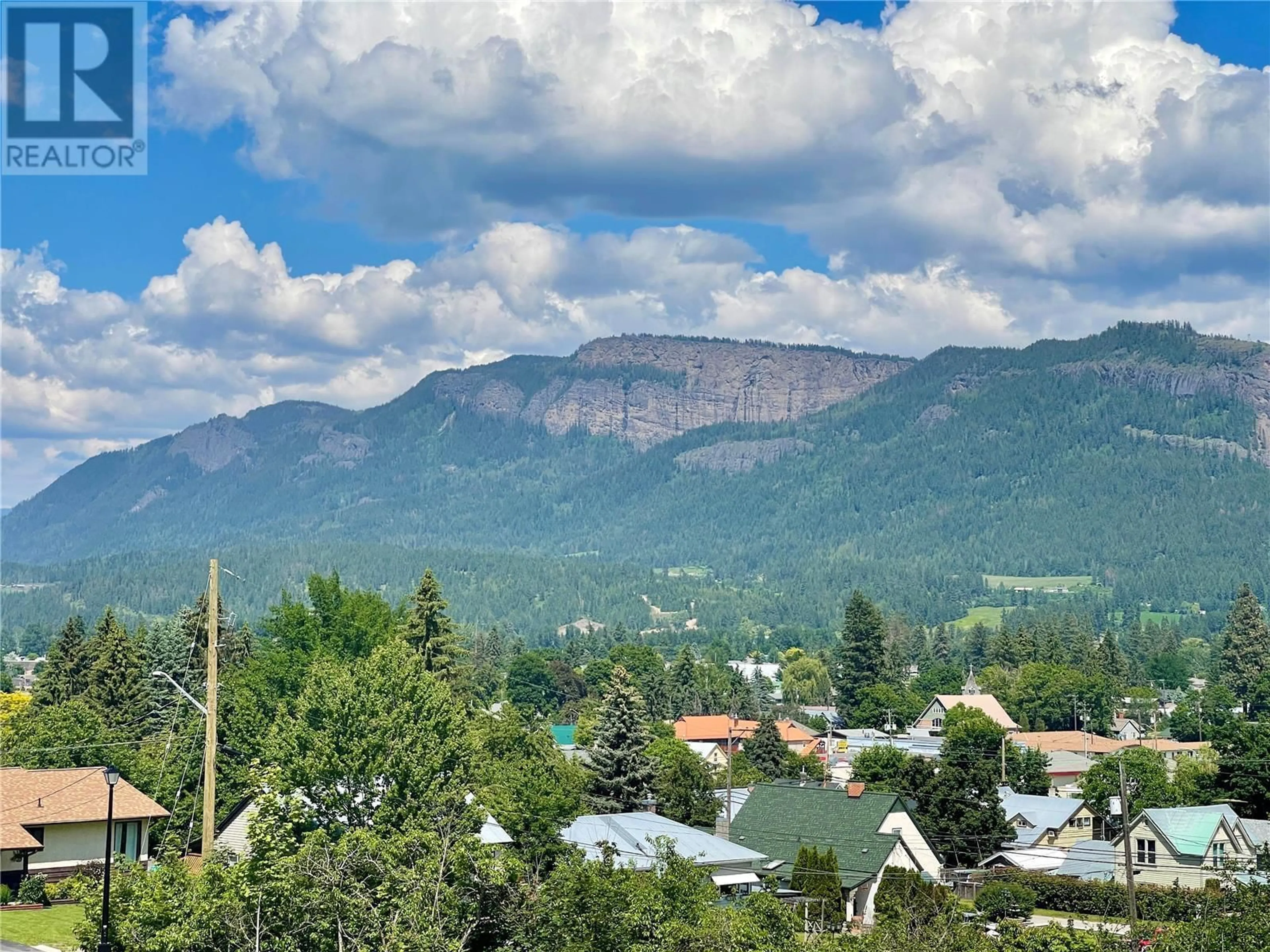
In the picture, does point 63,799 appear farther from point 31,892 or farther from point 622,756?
point 622,756

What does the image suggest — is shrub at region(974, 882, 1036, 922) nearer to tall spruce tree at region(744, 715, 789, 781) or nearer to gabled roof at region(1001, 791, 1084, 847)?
gabled roof at region(1001, 791, 1084, 847)

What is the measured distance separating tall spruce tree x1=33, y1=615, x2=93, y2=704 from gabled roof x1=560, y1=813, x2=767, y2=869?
143 feet

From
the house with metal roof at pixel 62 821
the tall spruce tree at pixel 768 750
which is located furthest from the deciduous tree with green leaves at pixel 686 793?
the house with metal roof at pixel 62 821

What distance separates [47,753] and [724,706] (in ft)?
341

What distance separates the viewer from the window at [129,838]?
54.0 metres

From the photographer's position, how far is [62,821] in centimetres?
5100

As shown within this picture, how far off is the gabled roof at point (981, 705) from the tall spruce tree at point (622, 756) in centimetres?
6720

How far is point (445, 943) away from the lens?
29484mm

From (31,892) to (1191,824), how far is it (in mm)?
49583

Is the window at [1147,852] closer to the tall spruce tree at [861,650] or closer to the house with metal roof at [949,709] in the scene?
the house with metal roof at [949,709]

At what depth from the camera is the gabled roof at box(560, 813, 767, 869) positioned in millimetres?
52625

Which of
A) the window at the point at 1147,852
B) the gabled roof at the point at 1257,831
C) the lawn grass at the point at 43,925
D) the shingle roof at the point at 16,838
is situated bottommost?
the window at the point at 1147,852

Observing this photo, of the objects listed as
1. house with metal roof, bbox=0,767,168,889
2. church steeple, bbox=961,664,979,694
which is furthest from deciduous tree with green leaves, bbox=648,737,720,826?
church steeple, bbox=961,664,979,694

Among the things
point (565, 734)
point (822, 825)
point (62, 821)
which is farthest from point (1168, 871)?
point (565, 734)
